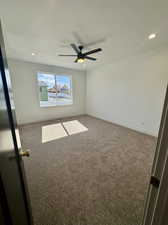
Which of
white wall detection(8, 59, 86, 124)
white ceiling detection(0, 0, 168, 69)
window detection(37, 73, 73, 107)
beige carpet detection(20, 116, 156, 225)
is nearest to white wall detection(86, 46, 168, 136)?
white ceiling detection(0, 0, 168, 69)

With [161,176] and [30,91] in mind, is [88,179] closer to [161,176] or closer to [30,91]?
[161,176]

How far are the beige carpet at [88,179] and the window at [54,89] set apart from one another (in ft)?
7.94

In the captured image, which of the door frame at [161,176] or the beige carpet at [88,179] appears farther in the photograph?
the beige carpet at [88,179]

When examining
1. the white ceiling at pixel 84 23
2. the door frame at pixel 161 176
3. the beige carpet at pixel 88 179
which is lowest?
the beige carpet at pixel 88 179

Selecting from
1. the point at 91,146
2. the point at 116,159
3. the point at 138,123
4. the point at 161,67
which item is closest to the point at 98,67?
the point at 161,67

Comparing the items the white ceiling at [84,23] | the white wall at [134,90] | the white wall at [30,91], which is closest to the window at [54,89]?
the white wall at [30,91]

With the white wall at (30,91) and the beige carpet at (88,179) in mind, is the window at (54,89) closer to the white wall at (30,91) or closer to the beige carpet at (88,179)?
the white wall at (30,91)

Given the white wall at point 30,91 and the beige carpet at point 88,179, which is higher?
the white wall at point 30,91

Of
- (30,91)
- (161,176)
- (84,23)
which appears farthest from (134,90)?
(30,91)

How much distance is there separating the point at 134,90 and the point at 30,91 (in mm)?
4022

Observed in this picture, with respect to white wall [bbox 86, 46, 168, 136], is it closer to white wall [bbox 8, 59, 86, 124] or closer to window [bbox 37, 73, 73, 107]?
window [bbox 37, 73, 73, 107]

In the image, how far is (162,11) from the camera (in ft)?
5.19

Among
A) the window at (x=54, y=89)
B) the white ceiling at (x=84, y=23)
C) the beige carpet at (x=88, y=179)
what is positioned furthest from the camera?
the window at (x=54, y=89)

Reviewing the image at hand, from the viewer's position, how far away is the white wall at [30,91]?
13.1 feet
